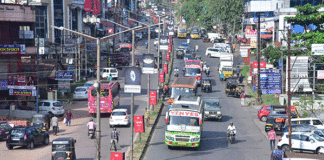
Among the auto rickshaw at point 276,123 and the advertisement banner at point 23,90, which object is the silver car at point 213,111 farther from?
the advertisement banner at point 23,90

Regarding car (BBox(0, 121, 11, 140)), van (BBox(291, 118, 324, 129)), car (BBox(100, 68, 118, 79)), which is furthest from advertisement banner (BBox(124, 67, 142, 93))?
car (BBox(100, 68, 118, 79))

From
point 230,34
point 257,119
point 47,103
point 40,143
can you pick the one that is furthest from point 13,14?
point 230,34

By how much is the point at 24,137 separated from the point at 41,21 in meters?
37.2

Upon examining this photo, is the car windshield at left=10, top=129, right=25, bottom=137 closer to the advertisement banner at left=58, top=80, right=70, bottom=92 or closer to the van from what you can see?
the advertisement banner at left=58, top=80, right=70, bottom=92

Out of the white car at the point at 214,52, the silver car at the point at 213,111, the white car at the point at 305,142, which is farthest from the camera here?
the white car at the point at 214,52

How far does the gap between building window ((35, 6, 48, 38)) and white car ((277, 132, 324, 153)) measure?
42.7m

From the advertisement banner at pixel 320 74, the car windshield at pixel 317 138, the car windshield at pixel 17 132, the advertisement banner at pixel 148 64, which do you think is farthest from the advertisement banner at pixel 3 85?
the advertisement banner at pixel 320 74

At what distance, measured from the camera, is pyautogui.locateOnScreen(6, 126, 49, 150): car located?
29.0 m

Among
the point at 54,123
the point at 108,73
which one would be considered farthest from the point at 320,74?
the point at 108,73

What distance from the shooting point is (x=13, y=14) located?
46344 mm

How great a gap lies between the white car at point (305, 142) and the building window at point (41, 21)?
42.7 metres

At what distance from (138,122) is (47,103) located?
17.1m

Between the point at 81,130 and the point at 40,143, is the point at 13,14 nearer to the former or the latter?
the point at 81,130

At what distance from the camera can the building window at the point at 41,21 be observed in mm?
62781
